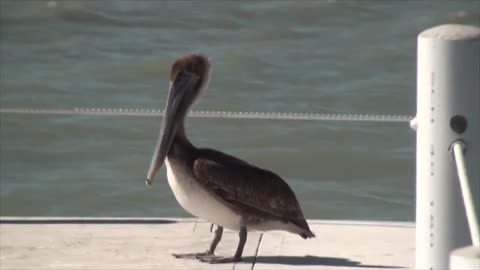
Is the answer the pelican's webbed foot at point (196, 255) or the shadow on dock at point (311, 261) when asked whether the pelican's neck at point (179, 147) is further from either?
the shadow on dock at point (311, 261)

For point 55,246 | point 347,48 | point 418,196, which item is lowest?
point 347,48

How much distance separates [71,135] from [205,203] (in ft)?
28.2

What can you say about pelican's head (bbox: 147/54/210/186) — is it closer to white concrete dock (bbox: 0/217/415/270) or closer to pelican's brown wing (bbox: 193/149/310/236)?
pelican's brown wing (bbox: 193/149/310/236)

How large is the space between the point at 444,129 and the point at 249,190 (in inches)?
73.7

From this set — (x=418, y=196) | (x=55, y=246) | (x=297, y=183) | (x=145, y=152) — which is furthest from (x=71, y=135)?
(x=418, y=196)

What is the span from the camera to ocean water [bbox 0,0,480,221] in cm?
1315

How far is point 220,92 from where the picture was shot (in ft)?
55.3

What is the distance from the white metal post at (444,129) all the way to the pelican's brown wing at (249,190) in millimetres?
1634

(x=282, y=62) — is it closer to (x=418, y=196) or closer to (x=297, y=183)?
(x=297, y=183)

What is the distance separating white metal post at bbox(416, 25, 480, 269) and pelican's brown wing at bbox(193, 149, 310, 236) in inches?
64.3

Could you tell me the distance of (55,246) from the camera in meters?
6.70

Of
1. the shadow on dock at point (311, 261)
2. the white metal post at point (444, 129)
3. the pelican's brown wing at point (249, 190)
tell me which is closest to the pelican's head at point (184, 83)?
the pelican's brown wing at point (249, 190)

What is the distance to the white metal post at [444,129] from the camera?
4.71 meters

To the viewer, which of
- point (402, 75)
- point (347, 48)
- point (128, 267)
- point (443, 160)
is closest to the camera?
point (443, 160)
